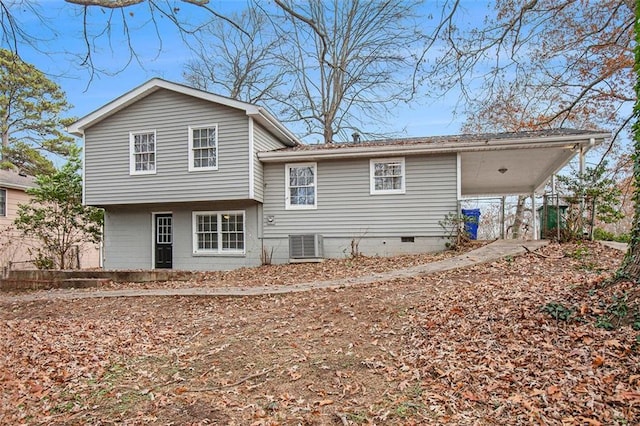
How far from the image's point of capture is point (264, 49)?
795 inches

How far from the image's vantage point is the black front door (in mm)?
13133

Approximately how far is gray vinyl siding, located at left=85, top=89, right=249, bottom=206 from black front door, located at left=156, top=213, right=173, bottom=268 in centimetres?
117

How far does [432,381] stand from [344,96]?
18435mm

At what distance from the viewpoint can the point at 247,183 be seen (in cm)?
1160

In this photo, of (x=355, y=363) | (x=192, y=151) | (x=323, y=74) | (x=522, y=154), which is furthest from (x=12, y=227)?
(x=522, y=154)

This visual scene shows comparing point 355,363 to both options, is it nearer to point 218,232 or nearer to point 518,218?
point 218,232

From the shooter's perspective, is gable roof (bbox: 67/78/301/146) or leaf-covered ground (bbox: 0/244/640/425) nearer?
leaf-covered ground (bbox: 0/244/640/425)

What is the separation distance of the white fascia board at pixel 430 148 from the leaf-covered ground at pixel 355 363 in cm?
508

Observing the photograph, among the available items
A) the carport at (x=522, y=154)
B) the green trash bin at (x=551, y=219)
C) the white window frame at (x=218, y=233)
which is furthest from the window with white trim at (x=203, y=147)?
the green trash bin at (x=551, y=219)

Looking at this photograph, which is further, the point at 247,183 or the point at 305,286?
the point at 247,183

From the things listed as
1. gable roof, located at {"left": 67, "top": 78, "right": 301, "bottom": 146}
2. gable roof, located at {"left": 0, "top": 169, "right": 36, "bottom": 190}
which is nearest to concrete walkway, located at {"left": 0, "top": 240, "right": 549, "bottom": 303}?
gable roof, located at {"left": 67, "top": 78, "right": 301, "bottom": 146}

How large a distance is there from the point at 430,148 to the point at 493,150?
5.48 feet

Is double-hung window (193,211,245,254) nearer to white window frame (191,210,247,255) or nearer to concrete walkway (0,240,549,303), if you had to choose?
white window frame (191,210,247,255)

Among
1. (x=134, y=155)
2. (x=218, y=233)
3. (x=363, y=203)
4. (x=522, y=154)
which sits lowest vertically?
A: (x=218, y=233)
